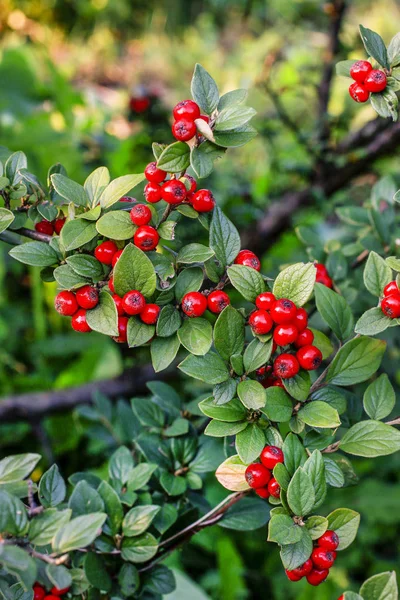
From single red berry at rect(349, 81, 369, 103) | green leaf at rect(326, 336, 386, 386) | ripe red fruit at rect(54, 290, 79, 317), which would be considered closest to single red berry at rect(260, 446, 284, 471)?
green leaf at rect(326, 336, 386, 386)

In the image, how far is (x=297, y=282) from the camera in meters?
0.52

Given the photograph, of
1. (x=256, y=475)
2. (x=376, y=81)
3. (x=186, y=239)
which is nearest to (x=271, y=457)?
(x=256, y=475)

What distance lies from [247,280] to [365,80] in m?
0.21

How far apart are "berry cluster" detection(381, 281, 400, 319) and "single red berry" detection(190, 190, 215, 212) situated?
0.18 m

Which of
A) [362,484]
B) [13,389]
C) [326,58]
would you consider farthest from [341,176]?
[13,389]

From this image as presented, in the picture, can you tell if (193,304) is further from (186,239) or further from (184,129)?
(186,239)

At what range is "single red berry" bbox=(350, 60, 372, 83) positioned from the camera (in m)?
0.53

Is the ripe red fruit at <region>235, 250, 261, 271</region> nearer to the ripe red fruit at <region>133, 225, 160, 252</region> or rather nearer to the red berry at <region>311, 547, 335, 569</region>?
the ripe red fruit at <region>133, 225, 160, 252</region>

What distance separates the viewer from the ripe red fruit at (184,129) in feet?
1.60

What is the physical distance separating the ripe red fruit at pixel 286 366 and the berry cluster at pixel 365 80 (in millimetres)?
238

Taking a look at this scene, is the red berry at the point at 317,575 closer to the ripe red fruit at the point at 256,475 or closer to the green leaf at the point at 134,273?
the ripe red fruit at the point at 256,475

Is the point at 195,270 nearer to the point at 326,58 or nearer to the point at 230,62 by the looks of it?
the point at 326,58

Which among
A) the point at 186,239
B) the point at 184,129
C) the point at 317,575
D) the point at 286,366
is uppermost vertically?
the point at 184,129

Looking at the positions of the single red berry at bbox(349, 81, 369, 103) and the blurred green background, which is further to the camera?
the blurred green background
